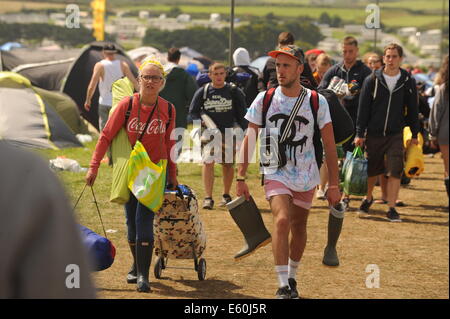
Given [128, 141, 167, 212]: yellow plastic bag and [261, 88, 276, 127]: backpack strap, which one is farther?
[128, 141, 167, 212]: yellow plastic bag

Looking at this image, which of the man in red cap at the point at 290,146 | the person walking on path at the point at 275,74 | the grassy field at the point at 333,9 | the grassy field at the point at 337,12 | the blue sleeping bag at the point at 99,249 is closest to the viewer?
the blue sleeping bag at the point at 99,249

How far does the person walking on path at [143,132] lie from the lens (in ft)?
22.7

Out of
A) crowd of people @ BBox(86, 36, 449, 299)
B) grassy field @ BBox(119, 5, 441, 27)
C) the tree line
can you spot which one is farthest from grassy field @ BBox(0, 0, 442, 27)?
crowd of people @ BBox(86, 36, 449, 299)

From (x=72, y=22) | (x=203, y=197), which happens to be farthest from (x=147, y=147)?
(x=72, y=22)

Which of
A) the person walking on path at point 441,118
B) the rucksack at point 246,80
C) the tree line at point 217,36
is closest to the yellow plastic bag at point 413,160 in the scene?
the person walking on path at point 441,118

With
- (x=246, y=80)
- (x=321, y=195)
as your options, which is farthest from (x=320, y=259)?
(x=246, y=80)

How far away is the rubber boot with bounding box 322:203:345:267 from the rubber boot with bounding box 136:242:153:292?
1340mm

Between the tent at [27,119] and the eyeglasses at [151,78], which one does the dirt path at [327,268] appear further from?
the tent at [27,119]

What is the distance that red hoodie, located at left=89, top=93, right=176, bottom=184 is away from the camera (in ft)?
22.7

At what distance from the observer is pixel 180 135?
44.9 ft

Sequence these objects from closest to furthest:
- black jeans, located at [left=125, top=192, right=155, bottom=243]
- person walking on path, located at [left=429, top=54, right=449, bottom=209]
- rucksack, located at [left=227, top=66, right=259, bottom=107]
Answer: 1. black jeans, located at [left=125, top=192, right=155, bottom=243]
2. person walking on path, located at [left=429, top=54, right=449, bottom=209]
3. rucksack, located at [left=227, top=66, right=259, bottom=107]

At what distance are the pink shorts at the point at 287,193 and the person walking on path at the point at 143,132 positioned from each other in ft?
3.01

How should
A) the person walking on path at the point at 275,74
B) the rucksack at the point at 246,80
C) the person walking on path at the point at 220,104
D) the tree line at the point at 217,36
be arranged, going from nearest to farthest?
1. the person walking on path at the point at 275,74
2. the person walking on path at the point at 220,104
3. the rucksack at the point at 246,80
4. the tree line at the point at 217,36

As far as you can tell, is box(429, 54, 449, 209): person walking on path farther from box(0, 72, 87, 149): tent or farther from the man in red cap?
box(0, 72, 87, 149): tent
